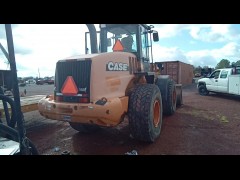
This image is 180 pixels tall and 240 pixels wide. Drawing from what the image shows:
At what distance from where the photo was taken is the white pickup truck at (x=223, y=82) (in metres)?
11.1

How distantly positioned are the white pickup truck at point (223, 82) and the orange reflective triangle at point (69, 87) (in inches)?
388

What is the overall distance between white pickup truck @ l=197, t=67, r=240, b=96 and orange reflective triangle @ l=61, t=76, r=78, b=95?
32.4 ft

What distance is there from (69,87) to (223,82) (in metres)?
10.6

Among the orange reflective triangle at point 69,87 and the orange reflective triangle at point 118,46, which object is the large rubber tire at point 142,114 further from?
the orange reflective triangle at point 118,46

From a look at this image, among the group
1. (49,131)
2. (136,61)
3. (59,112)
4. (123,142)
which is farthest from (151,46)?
(49,131)

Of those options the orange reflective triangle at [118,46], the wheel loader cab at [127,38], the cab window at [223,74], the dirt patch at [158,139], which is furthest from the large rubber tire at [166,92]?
the cab window at [223,74]

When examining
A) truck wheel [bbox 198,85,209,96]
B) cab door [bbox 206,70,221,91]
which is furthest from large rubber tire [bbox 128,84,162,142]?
truck wheel [bbox 198,85,209,96]

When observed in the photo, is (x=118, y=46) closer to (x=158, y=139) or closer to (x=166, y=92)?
(x=166, y=92)

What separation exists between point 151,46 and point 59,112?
138 inches

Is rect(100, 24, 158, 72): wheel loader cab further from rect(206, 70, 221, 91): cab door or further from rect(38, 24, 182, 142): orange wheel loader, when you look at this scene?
rect(206, 70, 221, 91): cab door

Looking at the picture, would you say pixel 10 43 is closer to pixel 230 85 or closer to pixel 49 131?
pixel 49 131

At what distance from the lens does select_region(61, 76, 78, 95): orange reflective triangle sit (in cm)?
411

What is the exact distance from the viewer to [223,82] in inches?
475

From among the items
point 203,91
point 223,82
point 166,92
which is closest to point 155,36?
point 166,92
